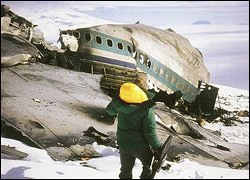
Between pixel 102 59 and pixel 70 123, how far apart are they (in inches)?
231

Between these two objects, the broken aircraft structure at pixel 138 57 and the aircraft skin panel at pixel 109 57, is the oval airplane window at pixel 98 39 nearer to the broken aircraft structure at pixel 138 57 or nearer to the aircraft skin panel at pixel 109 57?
the broken aircraft structure at pixel 138 57

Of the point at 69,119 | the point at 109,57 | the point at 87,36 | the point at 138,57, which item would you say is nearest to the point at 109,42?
the point at 109,57

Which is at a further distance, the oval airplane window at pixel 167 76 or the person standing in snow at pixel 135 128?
the oval airplane window at pixel 167 76

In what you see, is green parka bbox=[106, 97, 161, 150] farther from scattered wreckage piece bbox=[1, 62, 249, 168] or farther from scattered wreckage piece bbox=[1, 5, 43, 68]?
scattered wreckage piece bbox=[1, 5, 43, 68]

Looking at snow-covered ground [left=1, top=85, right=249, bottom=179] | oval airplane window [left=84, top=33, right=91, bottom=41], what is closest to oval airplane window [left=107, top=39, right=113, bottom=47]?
oval airplane window [left=84, top=33, right=91, bottom=41]

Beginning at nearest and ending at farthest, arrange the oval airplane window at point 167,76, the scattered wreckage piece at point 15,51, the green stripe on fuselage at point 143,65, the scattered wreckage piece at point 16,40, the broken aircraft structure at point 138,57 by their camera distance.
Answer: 1. the scattered wreckage piece at point 15,51
2. the scattered wreckage piece at point 16,40
3. the broken aircraft structure at point 138,57
4. the green stripe on fuselage at point 143,65
5. the oval airplane window at point 167,76

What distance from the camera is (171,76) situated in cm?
1326

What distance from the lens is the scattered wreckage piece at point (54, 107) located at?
205 inches

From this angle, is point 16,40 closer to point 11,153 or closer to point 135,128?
point 11,153

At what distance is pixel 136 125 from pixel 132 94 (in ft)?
1.37

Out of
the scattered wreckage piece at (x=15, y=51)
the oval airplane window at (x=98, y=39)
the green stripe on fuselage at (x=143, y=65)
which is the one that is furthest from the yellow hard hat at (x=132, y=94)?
the oval airplane window at (x=98, y=39)

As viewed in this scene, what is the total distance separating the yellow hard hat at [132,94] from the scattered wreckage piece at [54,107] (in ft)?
5.66

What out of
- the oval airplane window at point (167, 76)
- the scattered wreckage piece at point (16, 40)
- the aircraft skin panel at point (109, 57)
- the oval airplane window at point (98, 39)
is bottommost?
the oval airplane window at point (167, 76)

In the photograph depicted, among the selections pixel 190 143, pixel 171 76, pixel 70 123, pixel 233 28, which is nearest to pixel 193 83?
pixel 171 76
